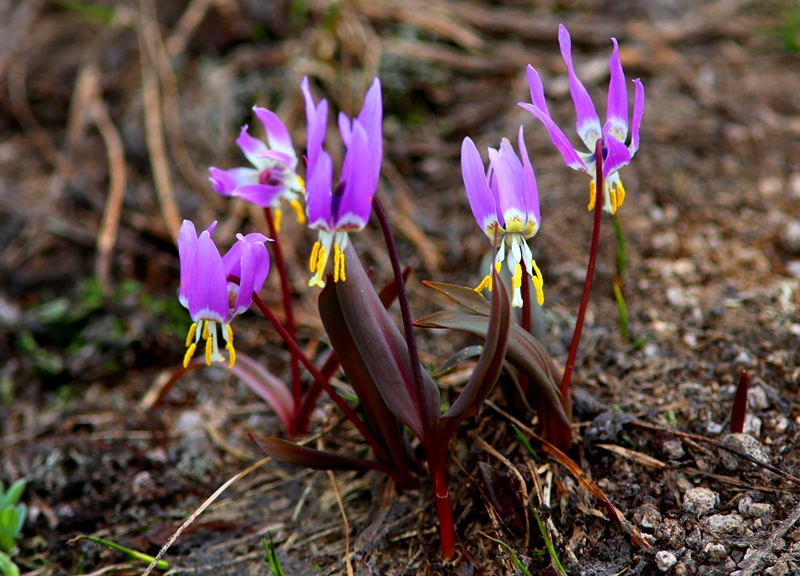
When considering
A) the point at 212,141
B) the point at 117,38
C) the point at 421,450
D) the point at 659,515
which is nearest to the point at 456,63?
the point at 212,141

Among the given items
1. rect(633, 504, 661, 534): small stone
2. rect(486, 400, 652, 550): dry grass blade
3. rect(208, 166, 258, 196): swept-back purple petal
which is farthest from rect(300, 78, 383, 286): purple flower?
rect(633, 504, 661, 534): small stone

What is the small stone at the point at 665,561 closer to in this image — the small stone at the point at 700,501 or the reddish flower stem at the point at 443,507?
the small stone at the point at 700,501

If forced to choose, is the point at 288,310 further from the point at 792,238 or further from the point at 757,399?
the point at 792,238

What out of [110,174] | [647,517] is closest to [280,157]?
[647,517]

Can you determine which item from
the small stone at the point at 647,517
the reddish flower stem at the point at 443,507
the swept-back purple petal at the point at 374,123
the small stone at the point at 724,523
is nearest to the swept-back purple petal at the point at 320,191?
the swept-back purple petal at the point at 374,123

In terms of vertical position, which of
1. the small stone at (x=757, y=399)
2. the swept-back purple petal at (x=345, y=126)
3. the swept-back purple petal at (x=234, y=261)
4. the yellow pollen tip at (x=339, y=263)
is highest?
the swept-back purple petal at (x=345, y=126)

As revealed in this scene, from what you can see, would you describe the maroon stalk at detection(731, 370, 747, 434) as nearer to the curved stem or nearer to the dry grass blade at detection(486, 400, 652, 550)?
the dry grass blade at detection(486, 400, 652, 550)

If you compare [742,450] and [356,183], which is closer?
[356,183]
